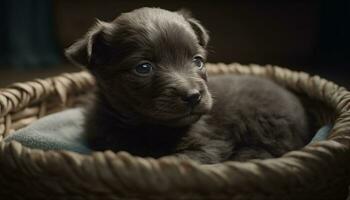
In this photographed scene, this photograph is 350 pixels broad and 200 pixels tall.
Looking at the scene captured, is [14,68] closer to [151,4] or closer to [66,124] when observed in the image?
[151,4]

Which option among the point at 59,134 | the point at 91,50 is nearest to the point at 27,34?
the point at 59,134

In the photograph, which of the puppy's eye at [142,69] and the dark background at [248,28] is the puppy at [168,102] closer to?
the puppy's eye at [142,69]

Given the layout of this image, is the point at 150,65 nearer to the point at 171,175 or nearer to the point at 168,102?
the point at 168,102

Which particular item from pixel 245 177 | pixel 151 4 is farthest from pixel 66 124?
pixel 151 4

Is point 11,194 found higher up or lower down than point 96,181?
lower down

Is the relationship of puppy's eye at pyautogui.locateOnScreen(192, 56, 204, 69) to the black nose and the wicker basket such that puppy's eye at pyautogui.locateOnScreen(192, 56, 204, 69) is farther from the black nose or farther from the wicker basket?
the wicker basket

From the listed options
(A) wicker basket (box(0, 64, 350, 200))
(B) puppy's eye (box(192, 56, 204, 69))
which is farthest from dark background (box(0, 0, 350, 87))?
(A) wicker basket (box(0, 64, 350, 200))

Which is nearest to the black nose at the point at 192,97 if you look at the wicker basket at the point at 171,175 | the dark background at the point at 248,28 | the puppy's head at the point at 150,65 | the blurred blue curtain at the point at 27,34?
the puppy's head at the point at 150,65
